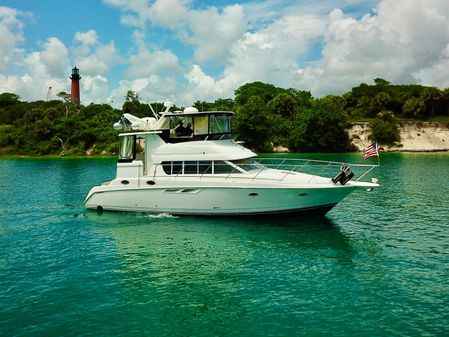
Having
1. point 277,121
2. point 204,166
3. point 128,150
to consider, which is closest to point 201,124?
point 204,166

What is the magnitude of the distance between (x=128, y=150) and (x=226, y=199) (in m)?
7.19

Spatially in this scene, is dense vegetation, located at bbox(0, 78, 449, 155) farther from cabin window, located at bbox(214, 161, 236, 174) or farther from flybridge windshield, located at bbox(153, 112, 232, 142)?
cabin window, located at bbox(214, 161, 236, 174)

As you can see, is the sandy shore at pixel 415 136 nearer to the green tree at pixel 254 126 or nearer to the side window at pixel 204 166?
the green tree at pixel 254 126

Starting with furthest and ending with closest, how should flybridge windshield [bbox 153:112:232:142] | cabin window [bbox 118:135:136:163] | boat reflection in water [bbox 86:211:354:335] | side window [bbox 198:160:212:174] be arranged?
cabin window [bbox 118:135:136:163], flybridge windshield [bbox 153:112:232:142], side window [bbox 198:160:212:174], boat reflection in water [bbox 86:211:354:335]

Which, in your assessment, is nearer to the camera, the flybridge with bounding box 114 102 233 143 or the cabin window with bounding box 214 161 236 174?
the cabin window with bounding box 214 161 236 174

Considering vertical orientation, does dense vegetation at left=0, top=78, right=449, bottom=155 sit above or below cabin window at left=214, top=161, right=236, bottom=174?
above

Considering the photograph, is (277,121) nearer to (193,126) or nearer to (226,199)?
(193,126)

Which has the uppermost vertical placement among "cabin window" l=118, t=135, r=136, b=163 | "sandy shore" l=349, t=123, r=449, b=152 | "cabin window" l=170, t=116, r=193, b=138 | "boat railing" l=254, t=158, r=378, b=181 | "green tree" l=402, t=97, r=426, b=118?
"green tree" l=402, t=97, r=426, b=118

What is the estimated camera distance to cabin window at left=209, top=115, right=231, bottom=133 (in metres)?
24.0

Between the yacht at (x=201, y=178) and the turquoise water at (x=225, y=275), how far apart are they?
90cm

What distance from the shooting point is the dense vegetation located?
92.6 metres

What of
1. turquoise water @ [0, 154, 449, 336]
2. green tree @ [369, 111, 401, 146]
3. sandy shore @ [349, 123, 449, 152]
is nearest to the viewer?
turquoise water @ [0, 154, 449, 336]

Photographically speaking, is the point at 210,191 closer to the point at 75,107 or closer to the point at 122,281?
the point at 122,281

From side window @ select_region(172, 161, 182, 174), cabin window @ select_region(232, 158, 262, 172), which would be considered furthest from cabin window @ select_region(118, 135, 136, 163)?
cabin window @ select_region(232, 158, 262, 172)
